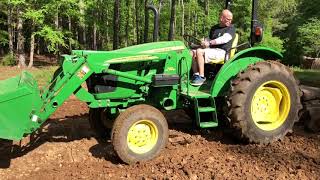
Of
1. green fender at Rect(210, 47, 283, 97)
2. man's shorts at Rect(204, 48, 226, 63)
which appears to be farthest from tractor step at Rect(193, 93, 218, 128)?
man's shorts at Rect(204, 48, 226, 63)

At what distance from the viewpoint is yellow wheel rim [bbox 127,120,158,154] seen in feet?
19.0

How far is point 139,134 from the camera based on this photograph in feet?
19.2

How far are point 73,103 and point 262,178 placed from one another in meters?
5.78

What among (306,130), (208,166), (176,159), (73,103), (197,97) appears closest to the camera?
(208,166)

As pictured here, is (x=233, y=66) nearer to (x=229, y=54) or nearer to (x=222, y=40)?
(x=229, y=54)

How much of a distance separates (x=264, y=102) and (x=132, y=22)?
4503 cm

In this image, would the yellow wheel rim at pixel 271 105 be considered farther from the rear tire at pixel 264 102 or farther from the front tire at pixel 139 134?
the front tire at pixel 139 134

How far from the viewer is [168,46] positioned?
6496 millimetres

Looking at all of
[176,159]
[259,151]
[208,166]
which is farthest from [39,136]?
[259,151]

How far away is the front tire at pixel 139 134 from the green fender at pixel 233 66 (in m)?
1.03

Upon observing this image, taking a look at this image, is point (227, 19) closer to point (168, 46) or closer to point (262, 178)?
point (168, 46)

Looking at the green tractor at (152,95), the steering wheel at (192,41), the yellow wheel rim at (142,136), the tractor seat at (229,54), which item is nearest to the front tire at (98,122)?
the green tractor at (152,95)

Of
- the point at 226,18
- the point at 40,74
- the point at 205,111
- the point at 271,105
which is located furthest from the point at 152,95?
the point at 40,74

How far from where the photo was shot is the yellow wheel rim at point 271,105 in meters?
6.59
